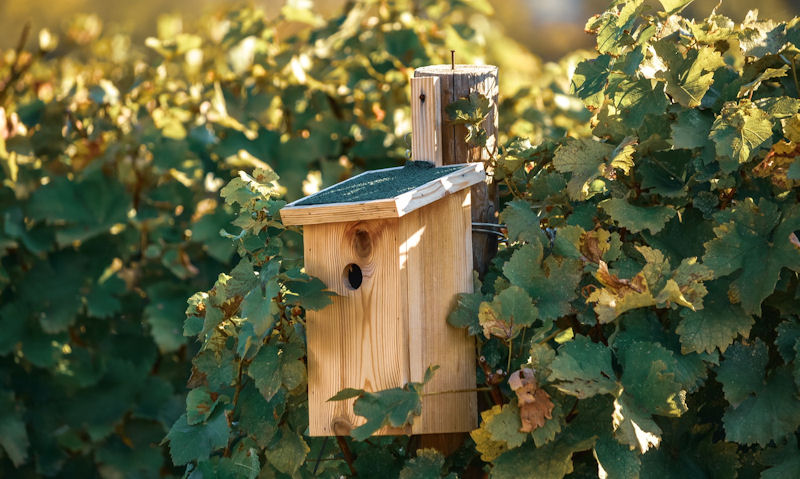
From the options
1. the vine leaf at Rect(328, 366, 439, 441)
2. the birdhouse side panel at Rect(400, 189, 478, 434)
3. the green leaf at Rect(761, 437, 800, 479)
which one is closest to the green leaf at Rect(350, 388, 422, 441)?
Result: the vine leaf at Rect(328, 366, 439, 441)

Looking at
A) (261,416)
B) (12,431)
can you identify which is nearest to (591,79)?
(261,416)

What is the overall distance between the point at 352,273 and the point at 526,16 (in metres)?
8.29

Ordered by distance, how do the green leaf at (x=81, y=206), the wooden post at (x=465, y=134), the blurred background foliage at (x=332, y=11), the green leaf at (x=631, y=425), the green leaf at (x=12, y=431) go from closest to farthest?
the green leaf at (x=631, y=425) < the wooden post at (x=465, y=134) < the green leaf at (x=12, y=431) < the green leaf at (x=81, y=206) < the blurred background foliage at (x=332, y=11)

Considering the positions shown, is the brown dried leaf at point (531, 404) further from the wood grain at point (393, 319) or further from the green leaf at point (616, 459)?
the wood grain at point (393, 319)

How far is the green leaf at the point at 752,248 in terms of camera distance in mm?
1469

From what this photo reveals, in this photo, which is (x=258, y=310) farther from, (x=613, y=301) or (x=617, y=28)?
(x=617, y=28)

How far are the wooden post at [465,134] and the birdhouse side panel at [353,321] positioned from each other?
10.5 inches

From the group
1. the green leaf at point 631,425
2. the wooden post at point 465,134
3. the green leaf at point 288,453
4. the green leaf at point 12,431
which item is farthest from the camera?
the green leaf at point 12,431

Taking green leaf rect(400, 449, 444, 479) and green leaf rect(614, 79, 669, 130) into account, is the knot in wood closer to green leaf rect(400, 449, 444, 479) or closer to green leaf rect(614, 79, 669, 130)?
green leaf rect(400, 449, 444, 479)

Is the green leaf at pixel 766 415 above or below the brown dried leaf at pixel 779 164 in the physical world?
below

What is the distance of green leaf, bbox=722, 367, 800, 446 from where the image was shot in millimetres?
1452

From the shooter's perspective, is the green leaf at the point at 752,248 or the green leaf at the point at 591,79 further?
the green leaf at the point at 591,79

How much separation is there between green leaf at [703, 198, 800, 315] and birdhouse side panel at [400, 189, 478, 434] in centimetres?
42

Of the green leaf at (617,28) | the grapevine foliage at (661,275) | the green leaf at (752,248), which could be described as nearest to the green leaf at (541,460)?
the grapevine foliage at (661,275)
